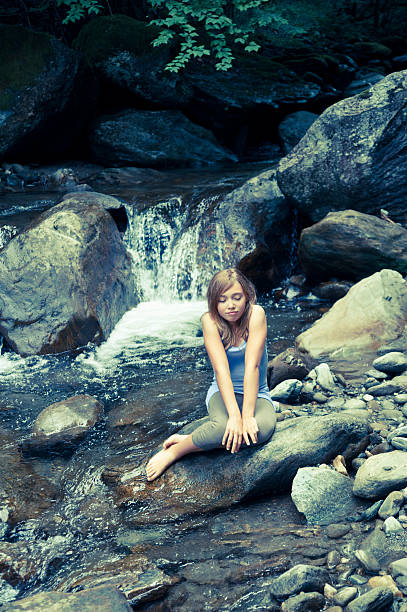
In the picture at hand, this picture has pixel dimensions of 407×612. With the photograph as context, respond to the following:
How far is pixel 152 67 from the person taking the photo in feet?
45.4

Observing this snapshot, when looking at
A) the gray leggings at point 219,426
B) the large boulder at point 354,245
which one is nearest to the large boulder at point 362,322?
the large boulder at point 354,245

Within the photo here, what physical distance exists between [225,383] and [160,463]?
2.33ft

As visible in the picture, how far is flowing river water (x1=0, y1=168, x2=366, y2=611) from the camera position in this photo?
9.95ft

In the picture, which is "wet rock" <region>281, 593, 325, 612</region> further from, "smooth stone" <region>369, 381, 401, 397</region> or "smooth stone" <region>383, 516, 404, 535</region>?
"smooth stone" <region>369, 381, 401, 397</region>

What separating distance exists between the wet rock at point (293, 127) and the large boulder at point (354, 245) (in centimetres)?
607

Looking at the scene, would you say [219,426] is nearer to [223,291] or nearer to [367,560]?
[223,291]

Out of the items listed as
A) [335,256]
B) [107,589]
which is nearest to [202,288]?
[335,256]

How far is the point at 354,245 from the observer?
25.2ft

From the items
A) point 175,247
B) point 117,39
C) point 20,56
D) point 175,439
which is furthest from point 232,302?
point 117,39

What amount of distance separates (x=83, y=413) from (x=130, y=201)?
18.5 ft

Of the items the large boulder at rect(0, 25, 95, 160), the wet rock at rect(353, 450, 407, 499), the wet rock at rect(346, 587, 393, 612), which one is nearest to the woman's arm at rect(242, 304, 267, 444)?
the wet rock at rect(353, 450, 407, 499)

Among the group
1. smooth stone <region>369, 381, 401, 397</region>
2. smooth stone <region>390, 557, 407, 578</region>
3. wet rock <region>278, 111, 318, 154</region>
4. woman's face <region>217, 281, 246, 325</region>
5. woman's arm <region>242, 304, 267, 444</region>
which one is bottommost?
smooth stone <region>390, 557, 407, 578</region>

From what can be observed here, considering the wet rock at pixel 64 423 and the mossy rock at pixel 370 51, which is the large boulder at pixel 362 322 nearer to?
the wet rock at pixel 64 423

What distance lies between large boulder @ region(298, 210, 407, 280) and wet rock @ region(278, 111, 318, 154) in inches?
239
